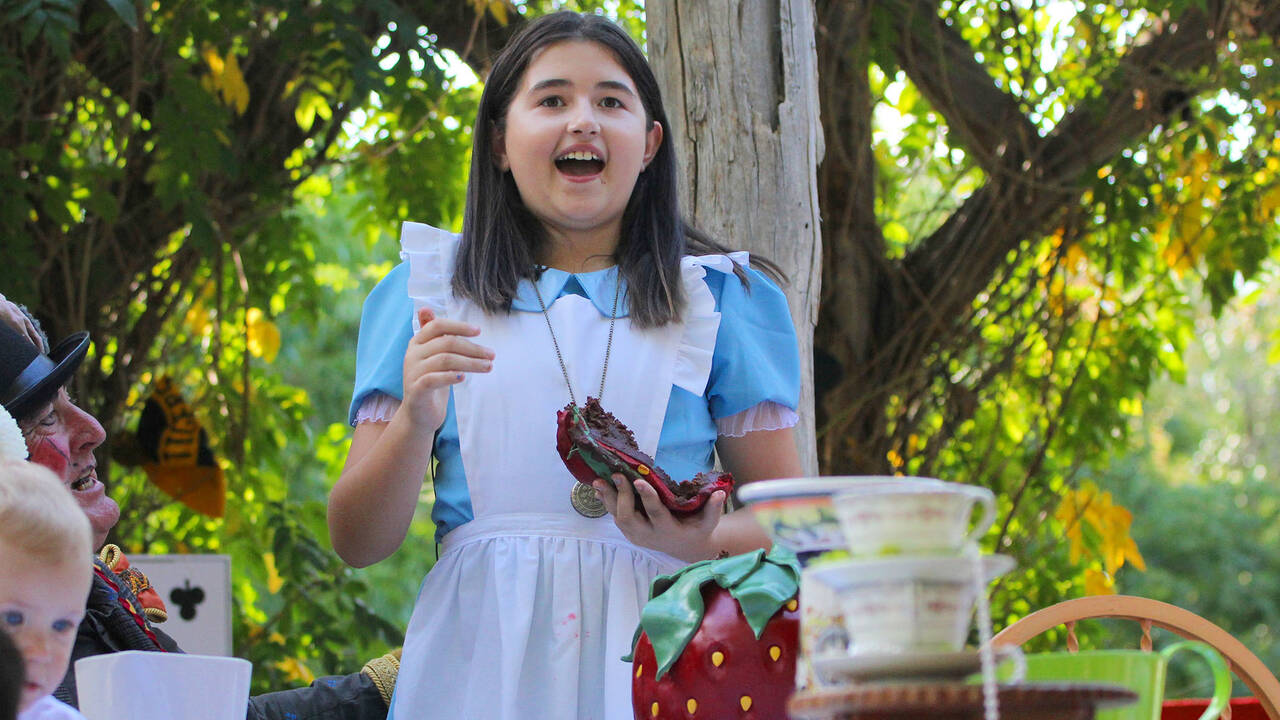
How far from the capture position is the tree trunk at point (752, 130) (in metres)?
2.55

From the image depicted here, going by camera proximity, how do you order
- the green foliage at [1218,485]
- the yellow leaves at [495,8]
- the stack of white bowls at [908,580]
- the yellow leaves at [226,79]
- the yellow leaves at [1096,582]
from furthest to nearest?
the green foliage at [1218,485], the yellow leaves at [1096,582], the yellow leaves at [226,79], the yellow leaves at [495,8], the stack of white bowls at [908,580]

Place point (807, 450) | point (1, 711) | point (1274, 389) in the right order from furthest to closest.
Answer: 1. point (1274, 389)
2. point (807, 450)
3. point (1, 711)

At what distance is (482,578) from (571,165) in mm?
585

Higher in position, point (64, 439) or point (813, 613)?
point (64, 439)

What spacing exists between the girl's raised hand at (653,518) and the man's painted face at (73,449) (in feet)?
2.90

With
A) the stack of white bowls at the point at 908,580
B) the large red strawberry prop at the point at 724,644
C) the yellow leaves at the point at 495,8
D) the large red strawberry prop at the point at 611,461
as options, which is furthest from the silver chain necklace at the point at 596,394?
the yellow leaves at the point at 495,8

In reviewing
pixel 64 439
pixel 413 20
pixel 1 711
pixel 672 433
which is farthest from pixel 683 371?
pixel 413 20

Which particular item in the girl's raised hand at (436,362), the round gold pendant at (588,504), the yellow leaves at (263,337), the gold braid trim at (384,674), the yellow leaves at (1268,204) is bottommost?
the gold braid trim at (384,674)

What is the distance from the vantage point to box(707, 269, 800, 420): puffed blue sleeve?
1.93 meters

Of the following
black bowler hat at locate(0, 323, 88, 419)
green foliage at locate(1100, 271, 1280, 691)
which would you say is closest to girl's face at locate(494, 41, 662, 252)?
black bowler hat at locate(0, 323, 88, 419)

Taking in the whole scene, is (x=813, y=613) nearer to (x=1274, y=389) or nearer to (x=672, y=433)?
(x=672, y=433)

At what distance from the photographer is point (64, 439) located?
2107 millimetres

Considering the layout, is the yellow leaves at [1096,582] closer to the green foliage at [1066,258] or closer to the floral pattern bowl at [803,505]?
the green foliage at [1066,258]

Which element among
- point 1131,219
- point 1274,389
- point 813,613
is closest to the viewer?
point 813,613
